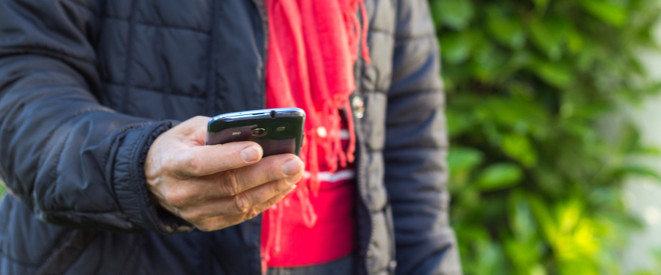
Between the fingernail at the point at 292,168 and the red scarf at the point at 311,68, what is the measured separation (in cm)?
27

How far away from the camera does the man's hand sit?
0.68 metres

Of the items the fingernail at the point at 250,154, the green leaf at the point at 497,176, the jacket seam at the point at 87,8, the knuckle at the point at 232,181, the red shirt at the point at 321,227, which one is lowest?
the green leaf at the point at 497,176

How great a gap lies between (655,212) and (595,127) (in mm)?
474

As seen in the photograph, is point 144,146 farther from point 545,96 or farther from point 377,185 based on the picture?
point 545,96

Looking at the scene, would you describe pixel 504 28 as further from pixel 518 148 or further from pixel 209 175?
pixel 209 175

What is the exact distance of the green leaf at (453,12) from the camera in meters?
2.29

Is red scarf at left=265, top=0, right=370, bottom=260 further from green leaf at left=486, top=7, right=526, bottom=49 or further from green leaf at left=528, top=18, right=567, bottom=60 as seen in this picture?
green leaf at left=528, top=18, right=567, bottom=60

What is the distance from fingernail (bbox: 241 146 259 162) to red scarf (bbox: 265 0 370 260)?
11.5 inches

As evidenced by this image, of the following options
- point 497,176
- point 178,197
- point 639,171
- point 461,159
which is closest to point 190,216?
point 178,197

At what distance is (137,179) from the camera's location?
764mm

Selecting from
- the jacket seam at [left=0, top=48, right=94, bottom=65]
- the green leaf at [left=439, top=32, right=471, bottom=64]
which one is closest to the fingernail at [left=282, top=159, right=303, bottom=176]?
the jacket seam at [left=0, top=48, right=94, bottom=65]

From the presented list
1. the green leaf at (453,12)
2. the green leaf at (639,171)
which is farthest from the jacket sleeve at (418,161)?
the green leaf at (639,171)

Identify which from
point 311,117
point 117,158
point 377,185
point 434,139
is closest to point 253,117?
point 117,158

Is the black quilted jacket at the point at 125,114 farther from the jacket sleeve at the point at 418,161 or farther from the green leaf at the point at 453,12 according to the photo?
the green leaf at the point at 453,12
